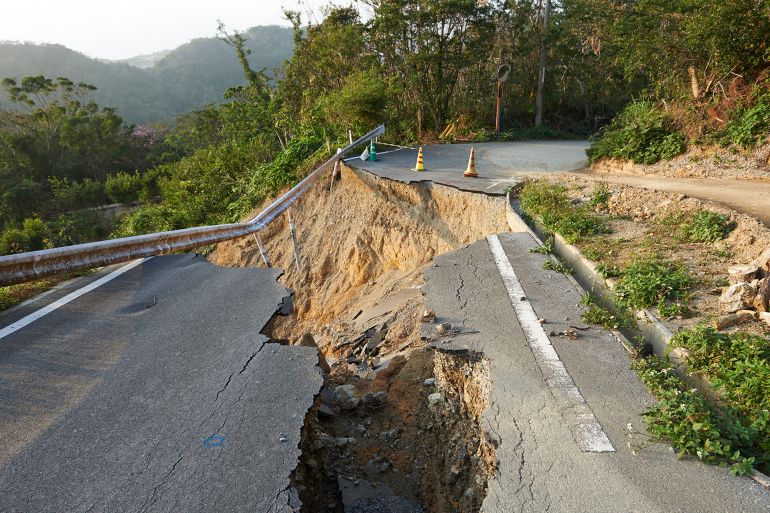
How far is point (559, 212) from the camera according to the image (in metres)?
6.95

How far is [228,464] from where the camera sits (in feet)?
8.34

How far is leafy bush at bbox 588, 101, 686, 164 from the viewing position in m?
9.87

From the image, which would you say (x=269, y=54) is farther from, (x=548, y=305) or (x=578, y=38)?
(x=548, y=305)

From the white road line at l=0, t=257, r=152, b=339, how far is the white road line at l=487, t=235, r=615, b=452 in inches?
172

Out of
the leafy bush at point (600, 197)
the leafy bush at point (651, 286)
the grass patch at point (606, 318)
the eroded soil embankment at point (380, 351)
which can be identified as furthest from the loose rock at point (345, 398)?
the leafy bush at point (600, 197)

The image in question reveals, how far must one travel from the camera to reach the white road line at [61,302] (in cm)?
375

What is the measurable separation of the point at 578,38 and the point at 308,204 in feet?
51.3

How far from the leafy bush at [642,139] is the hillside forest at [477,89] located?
0.11 ft

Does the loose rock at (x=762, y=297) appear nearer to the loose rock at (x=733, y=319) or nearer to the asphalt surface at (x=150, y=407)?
the loose rock at (x=733, y=319)

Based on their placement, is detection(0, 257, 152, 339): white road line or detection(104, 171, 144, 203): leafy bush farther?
detection(104, 171, 144, 203): leafy bush

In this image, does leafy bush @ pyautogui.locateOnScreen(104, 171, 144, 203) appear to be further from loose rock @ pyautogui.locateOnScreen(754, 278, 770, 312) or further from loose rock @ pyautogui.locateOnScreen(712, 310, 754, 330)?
loose rock @ pyautogui.locateOnScreen(754, 278, 770, 312)

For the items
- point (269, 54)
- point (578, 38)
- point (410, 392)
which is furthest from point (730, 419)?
point (269, 54)

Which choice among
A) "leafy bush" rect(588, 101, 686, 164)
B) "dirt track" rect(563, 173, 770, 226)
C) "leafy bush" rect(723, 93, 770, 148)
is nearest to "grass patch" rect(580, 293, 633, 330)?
"dirt track" rect(563, 173, 770, 226)

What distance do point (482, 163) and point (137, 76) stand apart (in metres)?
109
